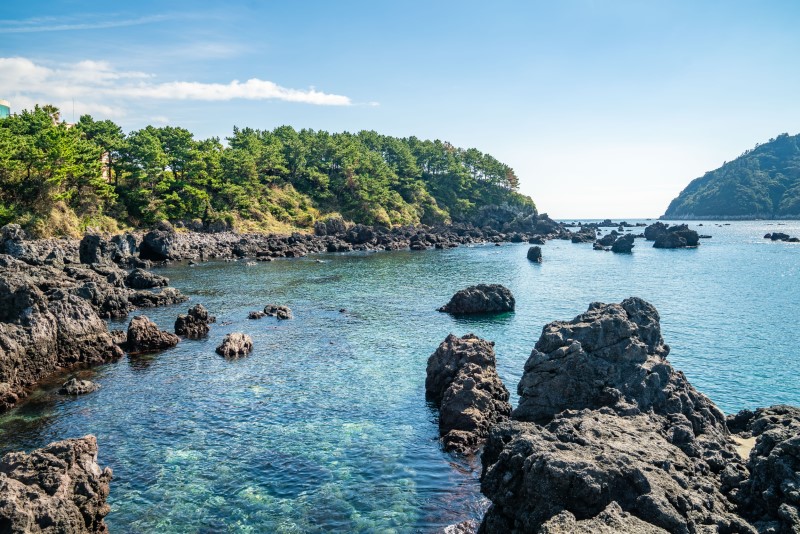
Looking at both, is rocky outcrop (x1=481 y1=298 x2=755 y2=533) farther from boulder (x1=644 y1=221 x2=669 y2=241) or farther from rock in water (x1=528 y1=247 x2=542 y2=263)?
boulder (x1=644 y1=221 x2=669 y2=241)

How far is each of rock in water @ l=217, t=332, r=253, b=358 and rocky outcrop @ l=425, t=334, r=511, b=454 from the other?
14.8m

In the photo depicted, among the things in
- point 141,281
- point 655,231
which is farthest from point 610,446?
point 655,231

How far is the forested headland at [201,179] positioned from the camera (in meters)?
87.4

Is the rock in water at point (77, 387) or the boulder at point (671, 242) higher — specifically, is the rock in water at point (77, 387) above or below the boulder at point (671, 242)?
below

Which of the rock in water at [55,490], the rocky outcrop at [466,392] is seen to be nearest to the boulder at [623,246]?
the rocky outcrop at [466,392]

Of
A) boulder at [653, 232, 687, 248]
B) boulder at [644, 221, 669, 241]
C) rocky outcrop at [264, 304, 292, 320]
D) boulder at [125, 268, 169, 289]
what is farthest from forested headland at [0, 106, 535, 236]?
boulder at [653, 232, 687, 248]

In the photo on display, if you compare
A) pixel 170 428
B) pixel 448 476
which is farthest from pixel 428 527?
pixel 170 428

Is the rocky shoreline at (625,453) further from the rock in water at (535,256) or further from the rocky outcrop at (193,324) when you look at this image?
the rock in water at (535,256)

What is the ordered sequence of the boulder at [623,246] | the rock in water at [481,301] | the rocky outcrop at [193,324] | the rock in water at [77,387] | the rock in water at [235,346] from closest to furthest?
the rock in water at [77,387] → the rock in water at [235,346] → the rocky outcrop at [193,324] → the rock in water at [481,301] → the boulder at [623,246]

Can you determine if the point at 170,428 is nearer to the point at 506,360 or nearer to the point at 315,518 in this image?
the point at 315,518

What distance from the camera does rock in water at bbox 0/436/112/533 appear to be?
12438 mm

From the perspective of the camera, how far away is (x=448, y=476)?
20.1 m

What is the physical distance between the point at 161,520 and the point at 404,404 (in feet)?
45.2

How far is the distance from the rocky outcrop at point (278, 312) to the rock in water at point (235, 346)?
1053 centimetres
